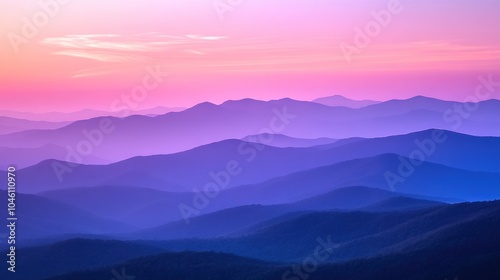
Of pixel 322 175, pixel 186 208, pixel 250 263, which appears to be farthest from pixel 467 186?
pixel 250 263

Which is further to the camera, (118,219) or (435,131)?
(435,131)

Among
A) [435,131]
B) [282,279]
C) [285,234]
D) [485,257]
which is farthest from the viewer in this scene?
[435,131]

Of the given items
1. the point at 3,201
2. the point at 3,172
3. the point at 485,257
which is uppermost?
the point at 3,172

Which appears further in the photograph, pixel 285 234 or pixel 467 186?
pixel 467 186

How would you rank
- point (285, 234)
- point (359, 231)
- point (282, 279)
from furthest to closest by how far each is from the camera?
point (285, 234) < point (359, 231) < point (282, 279)

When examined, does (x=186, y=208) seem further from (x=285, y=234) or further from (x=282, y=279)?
(x=282, y=279)

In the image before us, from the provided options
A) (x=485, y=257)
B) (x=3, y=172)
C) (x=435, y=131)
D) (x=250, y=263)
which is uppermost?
(x=3, y=172)

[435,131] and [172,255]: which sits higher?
[435,131]

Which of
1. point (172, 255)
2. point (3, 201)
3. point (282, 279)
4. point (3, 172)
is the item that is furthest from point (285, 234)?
point (3, 172)

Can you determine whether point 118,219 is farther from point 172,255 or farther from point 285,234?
point 172,255
